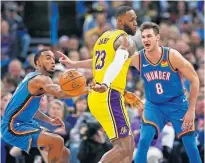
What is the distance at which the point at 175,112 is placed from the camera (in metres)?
10.2

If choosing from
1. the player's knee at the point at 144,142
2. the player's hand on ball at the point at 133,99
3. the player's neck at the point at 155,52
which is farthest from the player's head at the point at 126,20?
the player's knee at the point at 144,142

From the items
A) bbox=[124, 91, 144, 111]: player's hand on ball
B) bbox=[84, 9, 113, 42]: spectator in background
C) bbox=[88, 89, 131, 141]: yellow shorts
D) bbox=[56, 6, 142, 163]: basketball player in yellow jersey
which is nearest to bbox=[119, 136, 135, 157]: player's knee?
bbox=[56, 6, 142, 163]: basketball player in yellow jersey

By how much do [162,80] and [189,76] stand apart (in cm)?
45

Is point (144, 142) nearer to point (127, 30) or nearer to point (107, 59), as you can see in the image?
point (107, 59)

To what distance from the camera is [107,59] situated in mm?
9445

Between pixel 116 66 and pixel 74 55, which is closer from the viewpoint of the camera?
pixel 116 66

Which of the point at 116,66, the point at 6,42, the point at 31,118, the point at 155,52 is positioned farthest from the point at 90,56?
the point at 116,66

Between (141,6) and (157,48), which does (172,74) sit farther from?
(141,6)

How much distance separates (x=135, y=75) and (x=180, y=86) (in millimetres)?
5821

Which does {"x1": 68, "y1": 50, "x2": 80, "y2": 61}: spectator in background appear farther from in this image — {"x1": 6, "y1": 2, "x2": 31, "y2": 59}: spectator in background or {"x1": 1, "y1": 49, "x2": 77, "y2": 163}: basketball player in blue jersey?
{"x1": 1, "y1": 49, "x2": 77, "y2": 163}: basketball player in blue jersey

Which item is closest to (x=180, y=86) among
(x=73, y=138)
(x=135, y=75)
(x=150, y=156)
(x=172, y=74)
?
(x=172, y=74)

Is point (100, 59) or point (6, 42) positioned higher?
point (100, 59)

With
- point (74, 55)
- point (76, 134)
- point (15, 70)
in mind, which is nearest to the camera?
point (76, 134)

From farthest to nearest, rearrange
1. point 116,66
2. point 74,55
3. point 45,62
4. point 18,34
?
1. point 18,34
2. point 74,55
3. point 45,62
4. point 116,66
